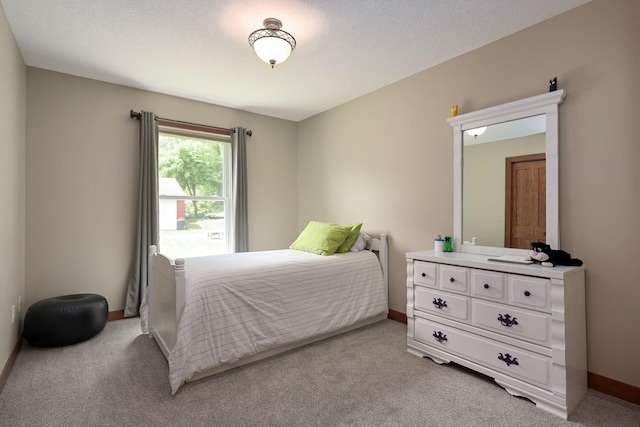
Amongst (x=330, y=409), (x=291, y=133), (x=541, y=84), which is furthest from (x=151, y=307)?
(x=541, y=84)

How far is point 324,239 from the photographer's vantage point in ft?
10.7

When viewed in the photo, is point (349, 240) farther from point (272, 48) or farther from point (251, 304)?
point (272, 48)

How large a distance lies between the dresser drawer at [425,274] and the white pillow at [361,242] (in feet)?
2.95

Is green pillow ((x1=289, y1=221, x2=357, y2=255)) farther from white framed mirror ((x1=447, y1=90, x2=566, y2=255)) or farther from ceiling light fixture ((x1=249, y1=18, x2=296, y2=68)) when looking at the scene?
ceiling light fixture ((x1=249, y1=18, x2=296, y2=68))

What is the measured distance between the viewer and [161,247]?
12.2 ft

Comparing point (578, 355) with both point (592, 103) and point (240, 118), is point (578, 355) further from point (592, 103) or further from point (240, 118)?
point (240, 118)

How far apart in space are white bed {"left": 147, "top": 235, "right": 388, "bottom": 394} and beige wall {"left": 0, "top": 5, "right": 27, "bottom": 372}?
939 millimetres

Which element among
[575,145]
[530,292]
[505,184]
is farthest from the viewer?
[505,184]

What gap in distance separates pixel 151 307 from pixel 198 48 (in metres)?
2.30

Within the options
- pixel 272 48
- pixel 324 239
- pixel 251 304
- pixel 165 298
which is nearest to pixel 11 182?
pixel 165 298

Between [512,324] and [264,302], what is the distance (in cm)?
169

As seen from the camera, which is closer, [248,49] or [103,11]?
[103,11]

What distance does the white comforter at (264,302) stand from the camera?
2.13 m

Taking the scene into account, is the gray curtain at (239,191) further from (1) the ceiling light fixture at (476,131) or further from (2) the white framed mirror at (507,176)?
(1) the ceiling light fixture at (476,131)
